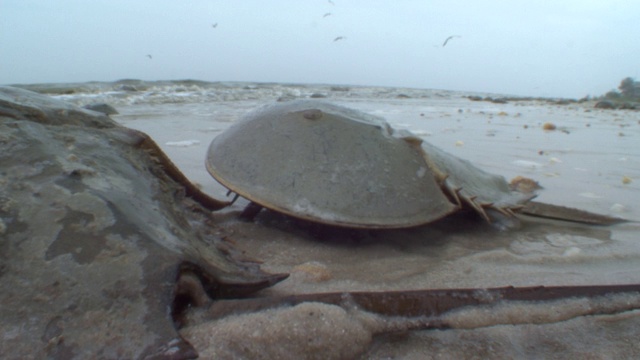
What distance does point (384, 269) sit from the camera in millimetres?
1558

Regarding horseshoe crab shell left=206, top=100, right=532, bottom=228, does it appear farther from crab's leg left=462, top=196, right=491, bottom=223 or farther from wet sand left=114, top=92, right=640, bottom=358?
wet sand left=114, top=92, right=640, bottom=358

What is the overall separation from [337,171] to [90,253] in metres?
0.94

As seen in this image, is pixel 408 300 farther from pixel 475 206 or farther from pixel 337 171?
pixel 475 206

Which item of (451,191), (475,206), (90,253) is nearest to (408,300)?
(90,253)

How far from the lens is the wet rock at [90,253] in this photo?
0.82 metres

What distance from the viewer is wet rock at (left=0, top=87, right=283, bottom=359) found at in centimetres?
82

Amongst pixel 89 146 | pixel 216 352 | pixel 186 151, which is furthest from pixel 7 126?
pixel 186 151

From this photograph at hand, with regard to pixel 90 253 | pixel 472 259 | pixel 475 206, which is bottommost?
pixel 472 259

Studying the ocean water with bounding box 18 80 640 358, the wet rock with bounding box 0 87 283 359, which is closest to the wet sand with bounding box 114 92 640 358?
the ocean water with bounding box 18 80 640 358

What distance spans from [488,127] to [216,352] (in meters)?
5.98

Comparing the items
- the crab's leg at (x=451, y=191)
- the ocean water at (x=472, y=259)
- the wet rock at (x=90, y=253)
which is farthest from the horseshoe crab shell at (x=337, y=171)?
the wet rock at (x=90, y=253)

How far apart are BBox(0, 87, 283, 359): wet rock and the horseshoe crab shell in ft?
1.23

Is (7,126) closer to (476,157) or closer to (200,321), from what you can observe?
(200,321)

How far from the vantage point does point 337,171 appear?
5.58 ft
